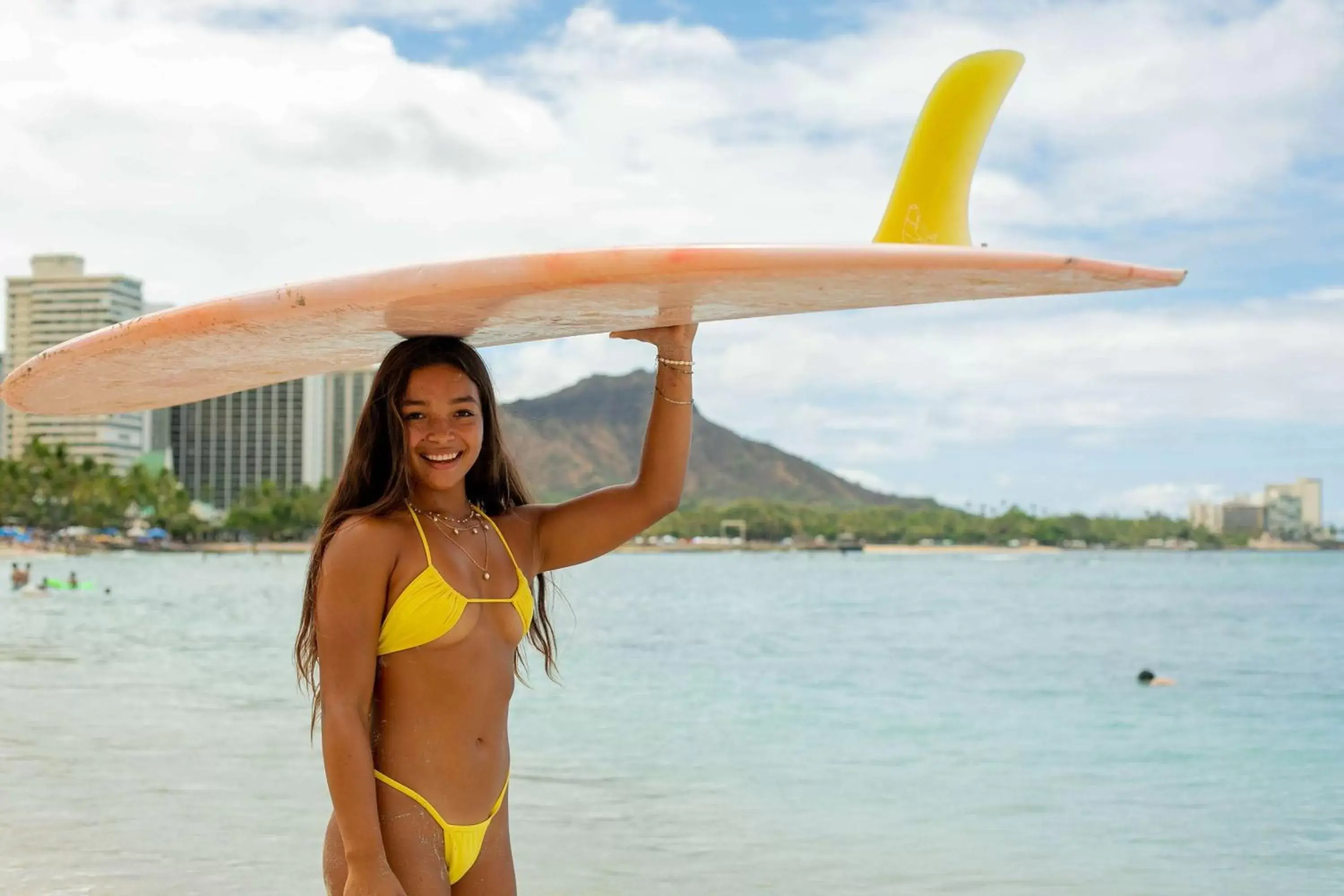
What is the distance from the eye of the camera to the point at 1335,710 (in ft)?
59.3

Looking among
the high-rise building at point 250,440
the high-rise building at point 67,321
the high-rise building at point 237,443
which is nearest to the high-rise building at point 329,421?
the high-rise building at point 250,440

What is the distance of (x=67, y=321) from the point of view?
125312 millimetres

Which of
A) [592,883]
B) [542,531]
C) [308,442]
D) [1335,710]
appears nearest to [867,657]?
[1335,710]

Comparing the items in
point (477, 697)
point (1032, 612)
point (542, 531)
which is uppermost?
→ point (542, 531)

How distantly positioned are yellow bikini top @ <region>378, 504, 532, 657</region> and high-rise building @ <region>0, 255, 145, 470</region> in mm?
121710

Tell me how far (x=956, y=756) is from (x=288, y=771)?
5.91m

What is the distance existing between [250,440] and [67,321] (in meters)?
21.1

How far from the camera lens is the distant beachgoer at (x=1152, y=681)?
20.7 m

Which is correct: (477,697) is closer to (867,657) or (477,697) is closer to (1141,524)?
(867,657)

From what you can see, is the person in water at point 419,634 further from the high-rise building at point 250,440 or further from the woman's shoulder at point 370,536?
the high-rise building at point 250,440

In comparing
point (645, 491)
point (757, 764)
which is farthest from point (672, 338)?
point (757, 764)

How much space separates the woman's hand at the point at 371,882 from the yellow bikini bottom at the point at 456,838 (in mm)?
134

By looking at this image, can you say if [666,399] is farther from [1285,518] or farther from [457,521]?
[1285,518]

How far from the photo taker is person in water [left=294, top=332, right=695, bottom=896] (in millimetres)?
2369
